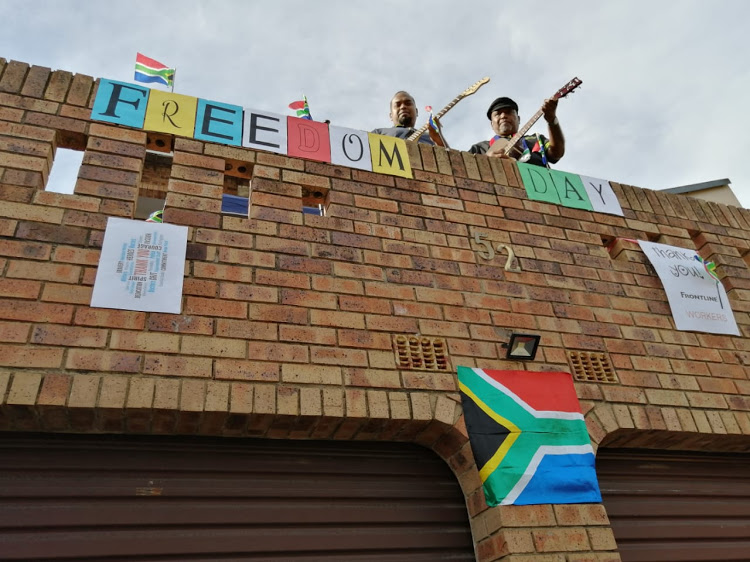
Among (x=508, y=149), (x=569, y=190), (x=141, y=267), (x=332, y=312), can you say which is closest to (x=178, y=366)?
(x=141, y=267)

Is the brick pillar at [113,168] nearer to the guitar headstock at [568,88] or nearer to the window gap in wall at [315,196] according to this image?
the window gap in wall at [315,196]

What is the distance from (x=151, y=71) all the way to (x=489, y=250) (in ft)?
10.5

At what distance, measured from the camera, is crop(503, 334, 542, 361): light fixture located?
3066 mm

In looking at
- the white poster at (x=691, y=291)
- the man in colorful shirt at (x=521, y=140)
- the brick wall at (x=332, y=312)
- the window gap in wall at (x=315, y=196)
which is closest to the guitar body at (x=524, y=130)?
the man in colorful shirt at (x=521, y=140)

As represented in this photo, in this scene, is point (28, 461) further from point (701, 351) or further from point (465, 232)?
point (701, 351)

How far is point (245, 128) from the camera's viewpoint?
3488 millimetres

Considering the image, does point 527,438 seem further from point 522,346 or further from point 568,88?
point 568,88

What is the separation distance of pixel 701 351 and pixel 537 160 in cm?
193

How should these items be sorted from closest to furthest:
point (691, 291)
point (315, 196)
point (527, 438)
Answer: point (527, 438)
point (315, 196)
point (691, 291)

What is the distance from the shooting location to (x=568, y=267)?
3.66 m

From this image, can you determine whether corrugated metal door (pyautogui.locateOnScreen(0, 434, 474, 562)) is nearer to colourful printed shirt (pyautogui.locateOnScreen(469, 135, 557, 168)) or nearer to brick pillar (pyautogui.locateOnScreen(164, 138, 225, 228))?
brick pillar (pyautogui.locateOnScreen(164, 138, 225, 228))

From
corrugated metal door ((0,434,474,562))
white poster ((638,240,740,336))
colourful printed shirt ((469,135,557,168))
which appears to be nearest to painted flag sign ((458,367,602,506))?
corrugated metal door ((0,434,474,562))

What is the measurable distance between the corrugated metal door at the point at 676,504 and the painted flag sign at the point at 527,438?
Answer: 374mm

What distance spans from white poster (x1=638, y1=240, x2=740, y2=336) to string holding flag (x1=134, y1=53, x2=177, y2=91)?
3845 millimetres
